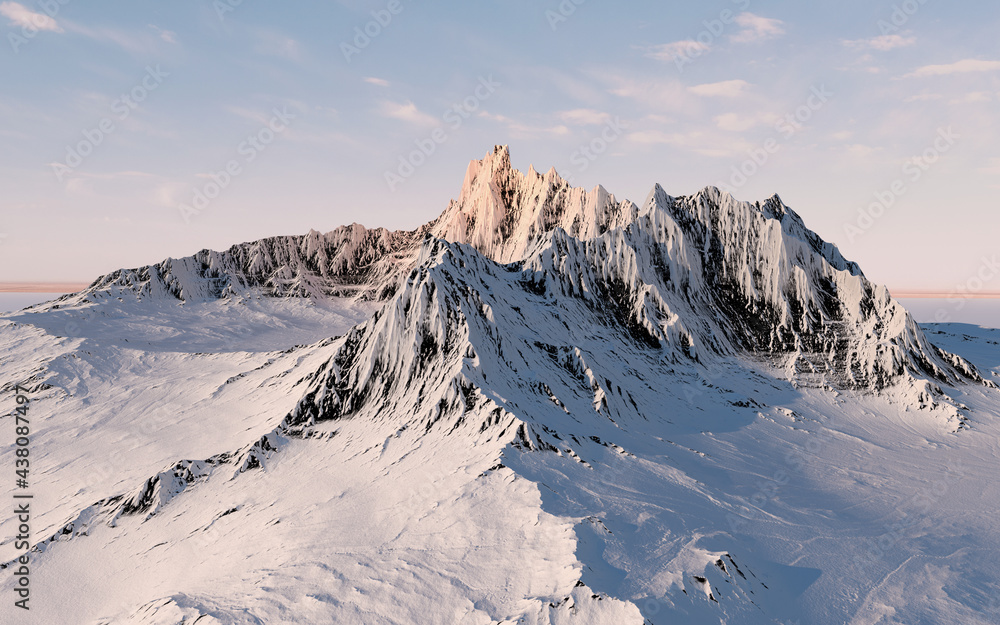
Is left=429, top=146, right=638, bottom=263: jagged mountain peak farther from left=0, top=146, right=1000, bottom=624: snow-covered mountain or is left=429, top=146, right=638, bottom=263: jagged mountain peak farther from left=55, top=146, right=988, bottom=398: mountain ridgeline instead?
left=0, top=146, right=1000, bottom=624: snow-covered mountain

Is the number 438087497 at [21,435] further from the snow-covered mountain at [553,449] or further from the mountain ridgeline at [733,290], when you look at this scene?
the mountain ridgeline at [733,290]

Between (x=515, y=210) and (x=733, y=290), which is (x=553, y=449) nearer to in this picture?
(x=733, y=290)

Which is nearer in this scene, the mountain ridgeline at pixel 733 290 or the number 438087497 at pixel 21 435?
the number 438087497 at pixel 21 435

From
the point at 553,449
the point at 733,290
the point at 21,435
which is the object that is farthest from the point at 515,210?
the point at 21,435

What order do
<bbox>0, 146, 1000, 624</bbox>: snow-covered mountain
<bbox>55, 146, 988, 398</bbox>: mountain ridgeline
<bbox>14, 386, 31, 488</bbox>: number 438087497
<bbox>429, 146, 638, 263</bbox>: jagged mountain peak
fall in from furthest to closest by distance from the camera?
1. <bbox>429, 146, 638, 263</bbox>: jagged mountain peak
2. <bbox>55, 146, 988, 398</bbox>: mountain ridgeline
3. <bbox>14, 386, 31, 488</bbox>: number 438087497
4. <bbox>0, 146, 1000, 624</bbox>: snow-covered mountain

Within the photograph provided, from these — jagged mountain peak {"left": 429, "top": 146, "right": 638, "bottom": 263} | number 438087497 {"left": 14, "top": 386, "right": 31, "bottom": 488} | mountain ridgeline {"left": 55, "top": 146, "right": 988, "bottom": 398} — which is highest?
jagged mountain peak {"left": 429, "top": 146, "right": 638, "bottom": 263}

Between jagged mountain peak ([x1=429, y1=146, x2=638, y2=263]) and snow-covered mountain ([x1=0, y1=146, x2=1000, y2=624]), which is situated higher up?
jagged mountain peak ([x1=429, y1=146, x2=638, y2=263])

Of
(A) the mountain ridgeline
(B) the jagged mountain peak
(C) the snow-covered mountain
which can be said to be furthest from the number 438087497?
(B) the jagged mountain peak

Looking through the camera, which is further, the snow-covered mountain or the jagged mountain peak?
the jagged mountain peak

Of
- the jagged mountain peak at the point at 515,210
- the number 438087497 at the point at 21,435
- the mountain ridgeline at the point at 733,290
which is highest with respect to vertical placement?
the jagged mountain peak at the point at 515,210

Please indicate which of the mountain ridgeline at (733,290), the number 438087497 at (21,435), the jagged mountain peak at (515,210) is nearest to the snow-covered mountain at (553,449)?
the mountain ridgeline at (733,290)
